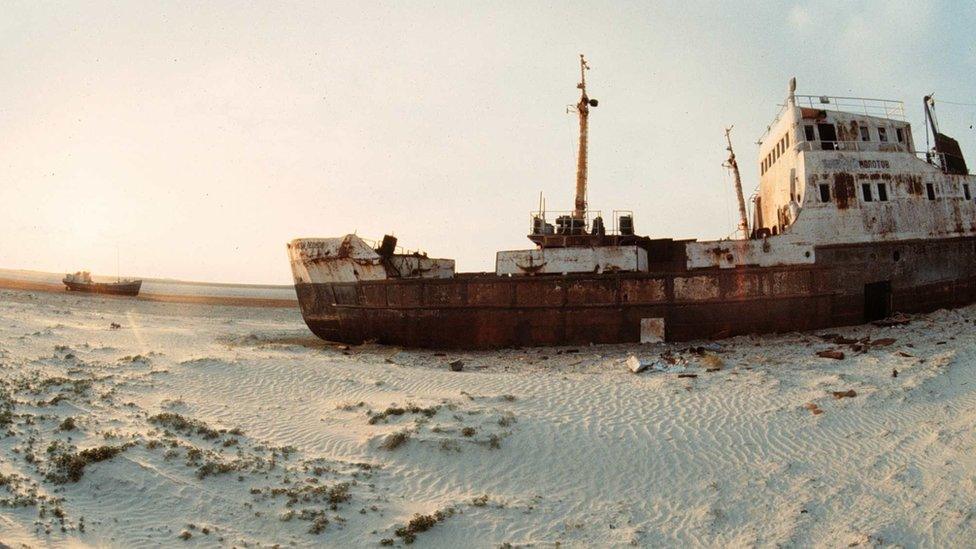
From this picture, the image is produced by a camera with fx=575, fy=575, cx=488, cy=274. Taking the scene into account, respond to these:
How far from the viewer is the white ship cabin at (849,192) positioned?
16484 mm

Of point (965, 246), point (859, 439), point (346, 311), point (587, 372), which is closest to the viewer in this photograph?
point (859, 439)

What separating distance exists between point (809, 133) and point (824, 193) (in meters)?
2.13

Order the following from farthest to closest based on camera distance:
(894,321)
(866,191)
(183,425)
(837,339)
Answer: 1. (866,191)
2. (894,321)
3. (837,339)
4. (183,425)

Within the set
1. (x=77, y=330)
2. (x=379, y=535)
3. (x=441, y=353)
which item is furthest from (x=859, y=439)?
(x=77, y=330)

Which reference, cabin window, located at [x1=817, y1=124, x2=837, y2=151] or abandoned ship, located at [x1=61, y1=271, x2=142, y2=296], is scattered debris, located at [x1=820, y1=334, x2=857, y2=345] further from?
abandoned ship, located at [x1=61, y1=271, x2=142, y2=296]

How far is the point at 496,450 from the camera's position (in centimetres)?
860

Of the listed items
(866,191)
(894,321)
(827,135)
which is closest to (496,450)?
(894,321)

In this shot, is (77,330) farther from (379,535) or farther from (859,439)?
(859,439)

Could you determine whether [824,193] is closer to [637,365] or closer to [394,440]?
[637,365]

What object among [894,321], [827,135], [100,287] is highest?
[827,135]

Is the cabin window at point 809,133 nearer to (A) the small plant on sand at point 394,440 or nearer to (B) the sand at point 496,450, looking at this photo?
(B) the sand at point 496,450

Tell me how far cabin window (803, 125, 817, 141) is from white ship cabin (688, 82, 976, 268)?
30 millimetres

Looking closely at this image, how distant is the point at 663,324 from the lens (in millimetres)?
16469

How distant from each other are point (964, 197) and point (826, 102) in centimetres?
522
